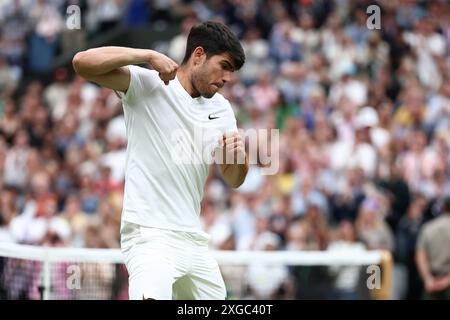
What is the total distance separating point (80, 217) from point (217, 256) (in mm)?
4747

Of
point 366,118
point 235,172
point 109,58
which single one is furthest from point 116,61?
point 366,118

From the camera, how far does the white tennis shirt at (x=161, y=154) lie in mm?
8578

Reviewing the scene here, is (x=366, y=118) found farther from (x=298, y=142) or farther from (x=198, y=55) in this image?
(x=198, y=55)

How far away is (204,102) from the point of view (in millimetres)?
8938

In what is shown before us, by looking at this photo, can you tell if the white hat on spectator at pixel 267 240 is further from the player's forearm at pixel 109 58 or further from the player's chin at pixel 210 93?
the player's forearm at pixel 109 58

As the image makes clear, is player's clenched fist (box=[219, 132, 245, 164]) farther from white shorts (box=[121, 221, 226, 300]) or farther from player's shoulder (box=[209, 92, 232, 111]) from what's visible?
Result: white shorts (box=[121, 221, 226, 300])

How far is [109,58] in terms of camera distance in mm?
8195

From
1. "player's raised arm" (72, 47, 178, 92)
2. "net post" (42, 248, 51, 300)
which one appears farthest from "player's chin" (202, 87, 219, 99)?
"net post" (42, 248, 51, 300)

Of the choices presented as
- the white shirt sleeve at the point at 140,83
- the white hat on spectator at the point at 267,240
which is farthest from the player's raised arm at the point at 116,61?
the white hat on spectator at the point at 267,240

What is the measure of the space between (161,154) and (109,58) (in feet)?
2.62

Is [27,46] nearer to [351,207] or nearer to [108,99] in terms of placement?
[108,99]

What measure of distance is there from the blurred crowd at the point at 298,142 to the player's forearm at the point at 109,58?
644 cm

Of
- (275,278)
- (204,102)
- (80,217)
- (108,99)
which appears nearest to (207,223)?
(80,217)

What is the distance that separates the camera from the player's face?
8680mm
